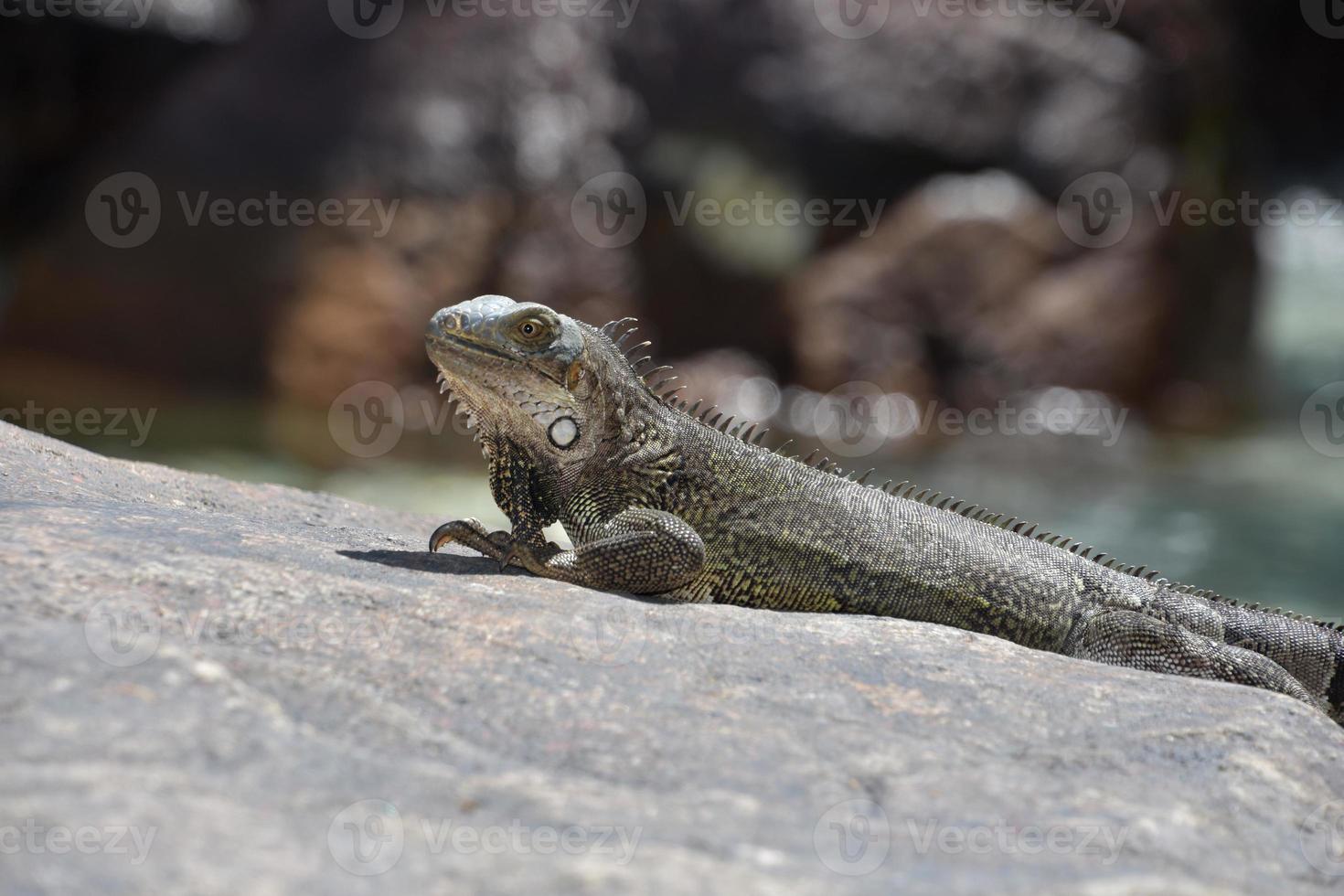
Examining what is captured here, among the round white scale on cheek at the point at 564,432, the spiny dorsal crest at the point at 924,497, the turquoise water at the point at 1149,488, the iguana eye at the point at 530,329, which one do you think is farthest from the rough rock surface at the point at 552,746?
the turquoise water at the point at 1149,488

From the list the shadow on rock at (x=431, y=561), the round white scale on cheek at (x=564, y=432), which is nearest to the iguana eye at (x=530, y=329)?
the round white scale on cheek at (x=564, y=432)

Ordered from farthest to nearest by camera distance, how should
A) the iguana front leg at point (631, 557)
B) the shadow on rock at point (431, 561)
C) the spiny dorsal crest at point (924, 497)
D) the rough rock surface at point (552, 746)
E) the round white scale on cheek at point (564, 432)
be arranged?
the spiny dorsal crest at point (924, 497)
the round white scale on cheek at point (564, 432)
the iguana front leg at point (631, 557)
the shadow on rock at point (431, 561)
the rough rock surface at point (552, 746)

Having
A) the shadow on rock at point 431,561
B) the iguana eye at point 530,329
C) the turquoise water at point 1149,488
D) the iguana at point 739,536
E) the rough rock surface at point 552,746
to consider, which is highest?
the turquoise water at point 1149,488

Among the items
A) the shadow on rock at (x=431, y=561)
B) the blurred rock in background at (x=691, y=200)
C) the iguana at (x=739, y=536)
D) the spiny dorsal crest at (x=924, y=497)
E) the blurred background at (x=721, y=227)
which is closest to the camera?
the shadow on rock at (x=431, y=561)

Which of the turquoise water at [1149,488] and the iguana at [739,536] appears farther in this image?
the turquoise water at [1149,488]

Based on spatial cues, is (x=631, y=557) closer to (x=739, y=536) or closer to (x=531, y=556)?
(x=531, y=556)

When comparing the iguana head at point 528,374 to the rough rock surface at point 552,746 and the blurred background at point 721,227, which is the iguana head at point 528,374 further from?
the blurred background at point 721,227

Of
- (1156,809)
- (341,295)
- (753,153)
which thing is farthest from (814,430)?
(1156,809)

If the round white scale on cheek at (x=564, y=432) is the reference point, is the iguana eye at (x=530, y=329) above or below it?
above
